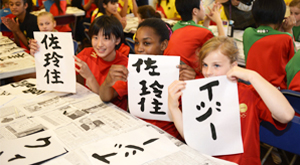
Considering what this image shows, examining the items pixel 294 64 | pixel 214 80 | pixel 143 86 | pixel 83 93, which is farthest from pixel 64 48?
pixel 294 64

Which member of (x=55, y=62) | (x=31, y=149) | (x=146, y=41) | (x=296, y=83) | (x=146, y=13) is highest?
(x=146, y=13)

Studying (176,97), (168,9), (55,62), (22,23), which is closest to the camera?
(176,97)

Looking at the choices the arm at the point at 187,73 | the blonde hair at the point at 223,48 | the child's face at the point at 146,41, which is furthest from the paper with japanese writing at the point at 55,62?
the blonde hair at the point at 223,48

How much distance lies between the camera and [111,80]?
1428 millimetres

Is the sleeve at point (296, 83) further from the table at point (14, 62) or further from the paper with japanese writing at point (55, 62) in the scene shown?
the table at point (14, 62)

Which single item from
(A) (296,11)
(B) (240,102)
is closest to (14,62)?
(B) (240,102)

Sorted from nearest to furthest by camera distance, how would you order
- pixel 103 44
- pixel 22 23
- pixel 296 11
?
1. pixel 103 44
2. pixel 296 11
3. pixel 22 23

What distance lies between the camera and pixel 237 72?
1.06 metres

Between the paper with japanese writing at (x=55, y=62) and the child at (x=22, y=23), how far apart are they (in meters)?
1.64

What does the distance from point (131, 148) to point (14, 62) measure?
1.51 m

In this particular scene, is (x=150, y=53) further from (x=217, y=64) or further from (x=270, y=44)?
(x=270, y=44)

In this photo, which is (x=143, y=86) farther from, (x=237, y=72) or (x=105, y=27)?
(x=105, y=27)

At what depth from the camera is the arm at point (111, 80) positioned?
4.45 ft

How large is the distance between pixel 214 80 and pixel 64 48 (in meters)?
0.89
